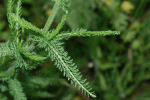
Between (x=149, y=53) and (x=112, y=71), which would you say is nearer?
(x=112, y=71)

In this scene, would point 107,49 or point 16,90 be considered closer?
point 16,90

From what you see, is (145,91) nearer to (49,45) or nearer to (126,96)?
(126,96)

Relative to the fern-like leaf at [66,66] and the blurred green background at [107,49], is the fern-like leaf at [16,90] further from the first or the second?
the blurred green background at [107,49]

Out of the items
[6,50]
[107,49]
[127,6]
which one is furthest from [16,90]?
[127,6]

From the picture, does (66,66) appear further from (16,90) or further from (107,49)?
(107,49)

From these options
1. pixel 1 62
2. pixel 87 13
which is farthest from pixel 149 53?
pixel 1 62

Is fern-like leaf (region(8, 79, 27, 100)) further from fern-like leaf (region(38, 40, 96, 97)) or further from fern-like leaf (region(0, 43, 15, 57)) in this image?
fern-like leaf (region(38, 40, 96, 97))

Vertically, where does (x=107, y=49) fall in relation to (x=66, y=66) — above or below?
above

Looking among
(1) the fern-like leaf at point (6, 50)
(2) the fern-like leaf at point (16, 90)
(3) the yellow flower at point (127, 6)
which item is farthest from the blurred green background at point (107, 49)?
(1) the fern-like leaf at point (6, 50)
